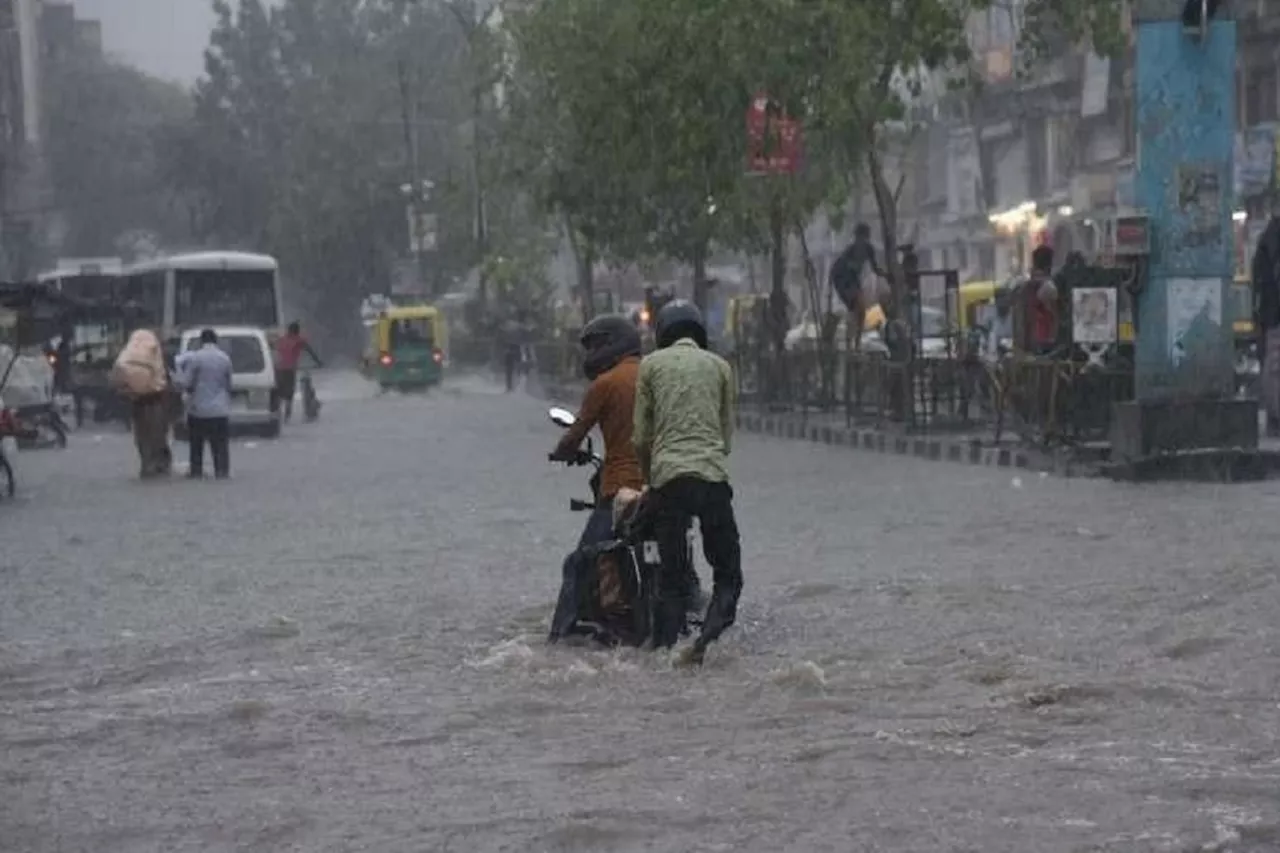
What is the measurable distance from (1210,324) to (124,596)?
9785mm

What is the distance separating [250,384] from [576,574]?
100 ft

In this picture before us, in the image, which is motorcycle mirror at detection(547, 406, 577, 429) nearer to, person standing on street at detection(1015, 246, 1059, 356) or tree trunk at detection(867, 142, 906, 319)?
person standing on street at detection(1015, 246, 1059, 356)

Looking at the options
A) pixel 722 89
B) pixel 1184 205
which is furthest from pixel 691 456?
pixel 722 89

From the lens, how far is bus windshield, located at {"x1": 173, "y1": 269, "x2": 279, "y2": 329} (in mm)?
59844

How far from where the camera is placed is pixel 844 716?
1144 cm

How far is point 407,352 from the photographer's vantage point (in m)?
74.4

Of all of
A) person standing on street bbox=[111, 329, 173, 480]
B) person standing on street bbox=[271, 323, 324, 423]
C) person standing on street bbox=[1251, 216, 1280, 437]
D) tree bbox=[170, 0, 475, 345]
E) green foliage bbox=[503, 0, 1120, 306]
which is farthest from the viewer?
tree bbox=[170, 0, 475, 345]

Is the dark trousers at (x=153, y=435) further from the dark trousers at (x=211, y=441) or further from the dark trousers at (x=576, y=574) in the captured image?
the dark trousers at (x=576, y=574)

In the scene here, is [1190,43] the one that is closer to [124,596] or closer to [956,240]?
[124,596]

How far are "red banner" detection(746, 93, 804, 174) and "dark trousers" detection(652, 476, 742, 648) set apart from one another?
74.0ft

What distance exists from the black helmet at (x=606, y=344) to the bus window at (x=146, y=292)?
4459cm

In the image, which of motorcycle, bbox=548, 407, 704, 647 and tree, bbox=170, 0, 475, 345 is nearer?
motorcycle, bbox=548, 407, 704, 647

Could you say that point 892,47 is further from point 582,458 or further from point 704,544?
point 704,544

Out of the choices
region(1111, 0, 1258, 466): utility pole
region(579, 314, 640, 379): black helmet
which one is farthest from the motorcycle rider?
region(1111, 0, 1258, 466): utility pole
